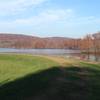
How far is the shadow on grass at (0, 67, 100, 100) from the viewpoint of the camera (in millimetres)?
13360

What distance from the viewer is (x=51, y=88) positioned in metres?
15.0

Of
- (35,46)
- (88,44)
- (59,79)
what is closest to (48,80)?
(59,79)

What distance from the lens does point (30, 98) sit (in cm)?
1290

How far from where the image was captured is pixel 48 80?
1731 cm

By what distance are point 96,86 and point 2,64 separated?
10.9 m

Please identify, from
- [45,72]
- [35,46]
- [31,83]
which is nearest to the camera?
[31,83]

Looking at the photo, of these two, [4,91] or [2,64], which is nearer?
[4,91]

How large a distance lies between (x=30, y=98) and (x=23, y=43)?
16970 centimetres

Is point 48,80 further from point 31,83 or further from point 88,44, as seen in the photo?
point 88,44

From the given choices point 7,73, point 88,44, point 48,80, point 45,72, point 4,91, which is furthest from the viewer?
point 88,44

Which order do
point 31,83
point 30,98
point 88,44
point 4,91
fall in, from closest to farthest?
point 30,98, point 4,91, point 31,83, point 88,44

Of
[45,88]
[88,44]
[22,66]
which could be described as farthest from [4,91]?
[88,44]

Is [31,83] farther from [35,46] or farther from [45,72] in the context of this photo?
[35,46]

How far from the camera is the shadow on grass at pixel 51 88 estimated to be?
43.8 feet
